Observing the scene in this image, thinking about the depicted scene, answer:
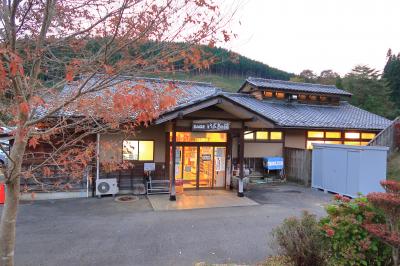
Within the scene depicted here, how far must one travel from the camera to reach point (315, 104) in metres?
21.3

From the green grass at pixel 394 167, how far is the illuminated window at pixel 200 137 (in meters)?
8.34

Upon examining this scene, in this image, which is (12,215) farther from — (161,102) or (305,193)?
(305,193)

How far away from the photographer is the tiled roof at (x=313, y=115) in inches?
640

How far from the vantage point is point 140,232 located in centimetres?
761

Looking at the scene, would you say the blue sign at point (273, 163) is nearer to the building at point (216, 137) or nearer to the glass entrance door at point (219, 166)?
the building at point (216, 137)

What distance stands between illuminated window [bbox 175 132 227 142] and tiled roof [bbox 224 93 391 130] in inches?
105

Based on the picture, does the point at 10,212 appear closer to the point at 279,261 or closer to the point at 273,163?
the point at 279,261

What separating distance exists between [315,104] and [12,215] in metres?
21.0

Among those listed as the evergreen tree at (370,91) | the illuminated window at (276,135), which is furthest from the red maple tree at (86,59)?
the evergreen tree at (370,91)

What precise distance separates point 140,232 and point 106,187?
172 inches

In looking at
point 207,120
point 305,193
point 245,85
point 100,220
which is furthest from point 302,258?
point 245,85

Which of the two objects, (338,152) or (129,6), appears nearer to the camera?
(129,6)

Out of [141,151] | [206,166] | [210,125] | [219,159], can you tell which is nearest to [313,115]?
[219,159]

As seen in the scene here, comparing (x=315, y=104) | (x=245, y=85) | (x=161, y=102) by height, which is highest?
(x=245, y=85)
